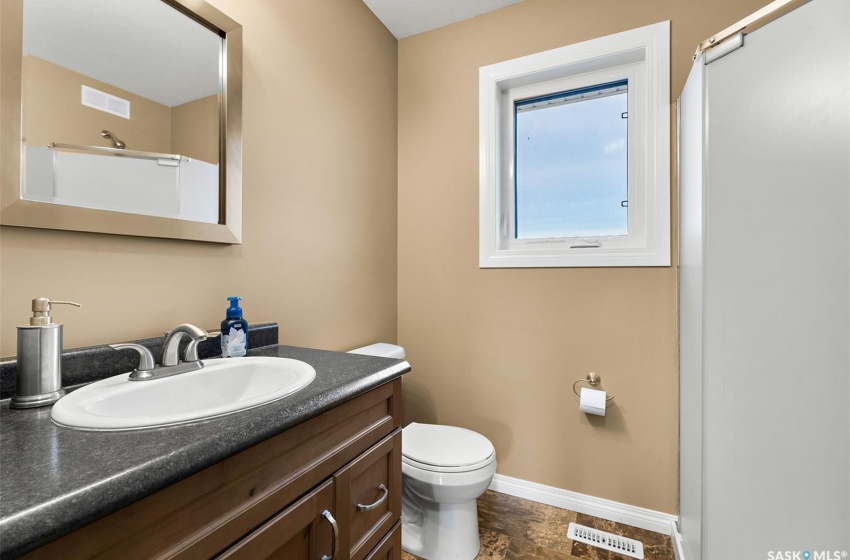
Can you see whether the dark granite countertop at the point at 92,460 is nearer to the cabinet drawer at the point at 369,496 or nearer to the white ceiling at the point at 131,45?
the cabinet drawer at the point at 369,496

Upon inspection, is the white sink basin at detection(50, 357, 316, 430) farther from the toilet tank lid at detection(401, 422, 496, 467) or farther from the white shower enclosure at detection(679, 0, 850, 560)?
the white shower enclosure at detection(679, 0, 850, 560)

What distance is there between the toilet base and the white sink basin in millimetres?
955

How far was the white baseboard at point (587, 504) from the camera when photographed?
1663mm

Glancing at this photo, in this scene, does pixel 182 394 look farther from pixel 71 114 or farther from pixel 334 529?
pixel 71 114

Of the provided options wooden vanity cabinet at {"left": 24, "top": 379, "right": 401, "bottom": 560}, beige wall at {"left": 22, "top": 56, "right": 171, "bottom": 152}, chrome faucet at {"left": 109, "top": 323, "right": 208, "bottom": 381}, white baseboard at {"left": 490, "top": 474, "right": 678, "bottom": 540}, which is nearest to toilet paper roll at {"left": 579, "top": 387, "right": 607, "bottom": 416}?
white baseboard at {"left": 490, "top": 474, "right": 678, "bottom": 540}

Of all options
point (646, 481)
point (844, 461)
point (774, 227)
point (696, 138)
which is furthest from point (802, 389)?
point (646, 481)

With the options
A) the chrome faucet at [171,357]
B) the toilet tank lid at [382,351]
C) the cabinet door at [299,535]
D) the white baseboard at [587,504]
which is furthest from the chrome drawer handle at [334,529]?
the white baseboard at [587,504]

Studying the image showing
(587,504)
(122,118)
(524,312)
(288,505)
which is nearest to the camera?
(288,505)

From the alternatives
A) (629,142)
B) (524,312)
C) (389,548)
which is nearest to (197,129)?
(389,548)

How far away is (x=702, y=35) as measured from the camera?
1.58 metres

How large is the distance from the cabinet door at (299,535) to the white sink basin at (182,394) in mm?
218

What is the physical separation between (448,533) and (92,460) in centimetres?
136

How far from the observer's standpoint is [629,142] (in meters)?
1.80

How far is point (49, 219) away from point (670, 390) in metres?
2.20
